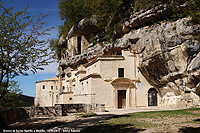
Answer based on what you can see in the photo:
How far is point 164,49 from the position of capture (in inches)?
1008

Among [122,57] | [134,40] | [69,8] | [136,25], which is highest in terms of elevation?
[69,8]

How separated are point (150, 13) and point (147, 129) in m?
19.7

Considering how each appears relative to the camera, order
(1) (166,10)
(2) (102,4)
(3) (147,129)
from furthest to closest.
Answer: (2) (102,4) < (1) (166,10) < (3) (147,129)

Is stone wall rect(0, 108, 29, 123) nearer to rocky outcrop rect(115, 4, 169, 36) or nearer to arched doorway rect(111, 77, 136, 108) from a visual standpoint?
arched doorway rect(111, 77, 136, 108)

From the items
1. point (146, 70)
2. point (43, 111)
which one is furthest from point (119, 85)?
point (43, 111)

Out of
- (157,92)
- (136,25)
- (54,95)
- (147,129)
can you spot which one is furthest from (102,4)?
(54,95)

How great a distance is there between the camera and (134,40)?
30.1 metres

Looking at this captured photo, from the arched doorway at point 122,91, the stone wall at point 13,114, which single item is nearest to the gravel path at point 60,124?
the stone wall at point 13,114

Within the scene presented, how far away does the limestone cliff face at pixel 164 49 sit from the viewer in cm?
2317

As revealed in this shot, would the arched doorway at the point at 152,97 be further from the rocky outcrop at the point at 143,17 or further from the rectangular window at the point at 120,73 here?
the rocky outcrop at the point at 143,17

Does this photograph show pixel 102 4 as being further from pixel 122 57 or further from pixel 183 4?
pixel 183 4

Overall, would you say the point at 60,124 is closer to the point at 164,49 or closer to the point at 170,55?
the point at 170,55

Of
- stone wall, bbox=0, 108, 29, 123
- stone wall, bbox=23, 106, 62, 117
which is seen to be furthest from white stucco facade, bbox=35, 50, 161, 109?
stone wall, bbox=0, 108, 29, 123

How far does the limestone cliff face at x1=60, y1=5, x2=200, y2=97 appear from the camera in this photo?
23172 millimetres
